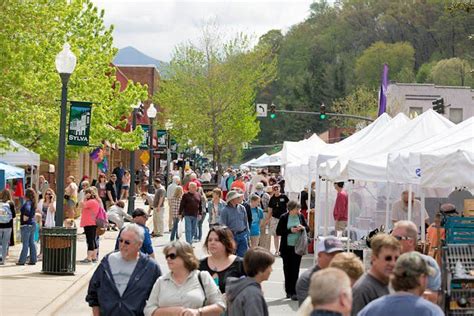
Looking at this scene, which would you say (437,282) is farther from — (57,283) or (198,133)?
(198,133)

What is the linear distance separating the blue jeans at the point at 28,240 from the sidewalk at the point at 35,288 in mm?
217

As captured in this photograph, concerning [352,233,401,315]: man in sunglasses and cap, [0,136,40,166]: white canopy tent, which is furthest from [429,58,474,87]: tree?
[352,233,401,315]: man in sunglasses and cap

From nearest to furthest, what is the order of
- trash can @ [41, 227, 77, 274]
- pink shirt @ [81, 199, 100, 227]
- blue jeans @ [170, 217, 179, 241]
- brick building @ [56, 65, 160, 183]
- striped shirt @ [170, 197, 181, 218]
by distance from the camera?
trash can @ [41, 227, 77, 274], pink shirt @ [81, 199, 100, 227], blue jeans @ [170, 217, 179, 241], striped shirt @ [170, 197, 181, 218], brick building @ [56, 65, 160, 183]

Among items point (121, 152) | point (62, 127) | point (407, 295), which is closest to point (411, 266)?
point (407, 295)

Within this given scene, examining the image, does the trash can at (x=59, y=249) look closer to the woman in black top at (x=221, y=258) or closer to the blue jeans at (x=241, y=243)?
the blue jeans at (x=241, y=243)

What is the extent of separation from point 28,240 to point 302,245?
23.5 feet

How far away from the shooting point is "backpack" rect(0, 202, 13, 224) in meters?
21.5

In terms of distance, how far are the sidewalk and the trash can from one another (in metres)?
0.18

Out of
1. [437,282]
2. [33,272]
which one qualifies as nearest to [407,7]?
[33,272]

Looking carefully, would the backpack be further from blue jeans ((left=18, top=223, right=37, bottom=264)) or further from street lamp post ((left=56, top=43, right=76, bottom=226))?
street lamp post ((left=56, top=43, right=76, bottom=226))

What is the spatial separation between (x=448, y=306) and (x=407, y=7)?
5853 inches

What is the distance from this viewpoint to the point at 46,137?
35188 mm

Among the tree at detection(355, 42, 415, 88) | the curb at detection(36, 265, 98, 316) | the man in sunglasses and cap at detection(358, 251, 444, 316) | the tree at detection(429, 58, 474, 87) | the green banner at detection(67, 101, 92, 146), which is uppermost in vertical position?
the tree at detection(355, 42, 415, 88)

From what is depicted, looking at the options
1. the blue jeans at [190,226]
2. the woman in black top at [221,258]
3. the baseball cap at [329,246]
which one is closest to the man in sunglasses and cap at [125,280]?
the woman in black top at [221,258]
